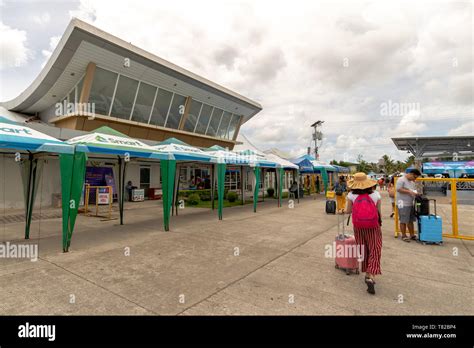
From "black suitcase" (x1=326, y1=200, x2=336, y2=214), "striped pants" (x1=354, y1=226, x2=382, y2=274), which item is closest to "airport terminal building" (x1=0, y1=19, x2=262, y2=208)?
"black suitcase" (x1=326, y1=200, x2=336, y2=214)

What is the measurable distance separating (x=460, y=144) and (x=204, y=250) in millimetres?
38016

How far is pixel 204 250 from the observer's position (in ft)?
17.6

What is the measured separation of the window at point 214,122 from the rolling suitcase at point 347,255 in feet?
60.5

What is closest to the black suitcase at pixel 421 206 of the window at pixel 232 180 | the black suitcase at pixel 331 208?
the black suitcase at pixel 331 208

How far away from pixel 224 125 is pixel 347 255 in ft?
66.8

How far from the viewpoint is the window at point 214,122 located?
2152 cm

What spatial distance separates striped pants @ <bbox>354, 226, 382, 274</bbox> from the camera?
3342mm

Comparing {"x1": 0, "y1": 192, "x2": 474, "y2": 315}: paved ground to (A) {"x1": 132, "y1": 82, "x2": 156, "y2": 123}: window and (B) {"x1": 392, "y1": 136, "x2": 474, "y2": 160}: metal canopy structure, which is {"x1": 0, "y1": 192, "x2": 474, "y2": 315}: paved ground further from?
(B) {"x1": 392, "y1": 136, "x2": 474, "y2": 160}: metal canopy structure

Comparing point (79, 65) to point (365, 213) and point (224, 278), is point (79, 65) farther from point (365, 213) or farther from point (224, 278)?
point (365, 213)

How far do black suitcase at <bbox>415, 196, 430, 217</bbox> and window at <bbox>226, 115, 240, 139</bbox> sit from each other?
1937 centimetres

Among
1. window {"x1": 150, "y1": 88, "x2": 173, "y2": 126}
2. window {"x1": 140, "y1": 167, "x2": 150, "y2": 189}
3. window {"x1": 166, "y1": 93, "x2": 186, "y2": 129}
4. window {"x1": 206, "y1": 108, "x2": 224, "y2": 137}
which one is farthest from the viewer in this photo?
window {"x1": 206, "y1": 108, "x2": 224, "y2": 137}

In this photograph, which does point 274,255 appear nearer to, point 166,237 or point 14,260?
point 166,237

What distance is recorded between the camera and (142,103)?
51.6 feet

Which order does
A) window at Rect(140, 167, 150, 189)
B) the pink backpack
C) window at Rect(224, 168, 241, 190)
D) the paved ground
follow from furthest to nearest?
1. window at Rect(224, 168, 241, 190)
2. window at Rect(140, 167, 150, 189)
3. the pink backpack
4. the paved ground
